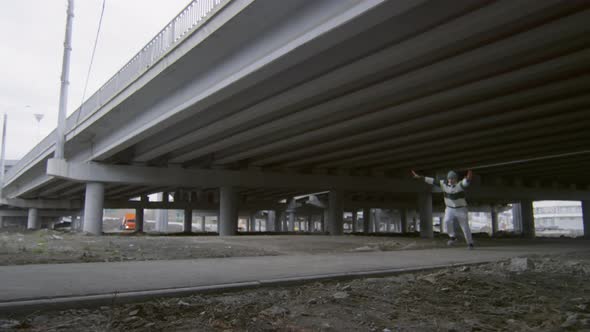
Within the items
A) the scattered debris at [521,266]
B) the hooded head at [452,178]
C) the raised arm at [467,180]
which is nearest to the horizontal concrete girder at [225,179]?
the hooded head at [452,178]

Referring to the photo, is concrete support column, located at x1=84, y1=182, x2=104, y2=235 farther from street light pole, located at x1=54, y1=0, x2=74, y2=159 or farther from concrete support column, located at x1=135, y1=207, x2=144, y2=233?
concrete support column, located at x1=135, y1=207, x2=144, y2=233

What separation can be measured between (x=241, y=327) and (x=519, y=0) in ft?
27.9

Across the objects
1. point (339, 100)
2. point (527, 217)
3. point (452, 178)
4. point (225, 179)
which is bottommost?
point (527, 217)

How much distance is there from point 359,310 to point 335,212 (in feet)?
99.2

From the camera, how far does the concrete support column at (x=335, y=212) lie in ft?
113

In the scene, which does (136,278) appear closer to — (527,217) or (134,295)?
(134,295)

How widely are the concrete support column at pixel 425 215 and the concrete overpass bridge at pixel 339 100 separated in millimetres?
381

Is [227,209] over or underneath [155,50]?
underneath

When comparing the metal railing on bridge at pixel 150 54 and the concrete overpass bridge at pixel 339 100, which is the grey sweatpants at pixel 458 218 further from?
the metal railing on bridge at pixel 150 54

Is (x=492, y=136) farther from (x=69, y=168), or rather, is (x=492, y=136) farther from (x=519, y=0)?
(x=69, y=168)

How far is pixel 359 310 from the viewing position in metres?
4.37

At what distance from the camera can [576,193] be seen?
43.6 metres

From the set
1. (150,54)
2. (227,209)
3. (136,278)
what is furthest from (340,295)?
(227,209)

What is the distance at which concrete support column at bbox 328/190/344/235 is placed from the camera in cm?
3434
